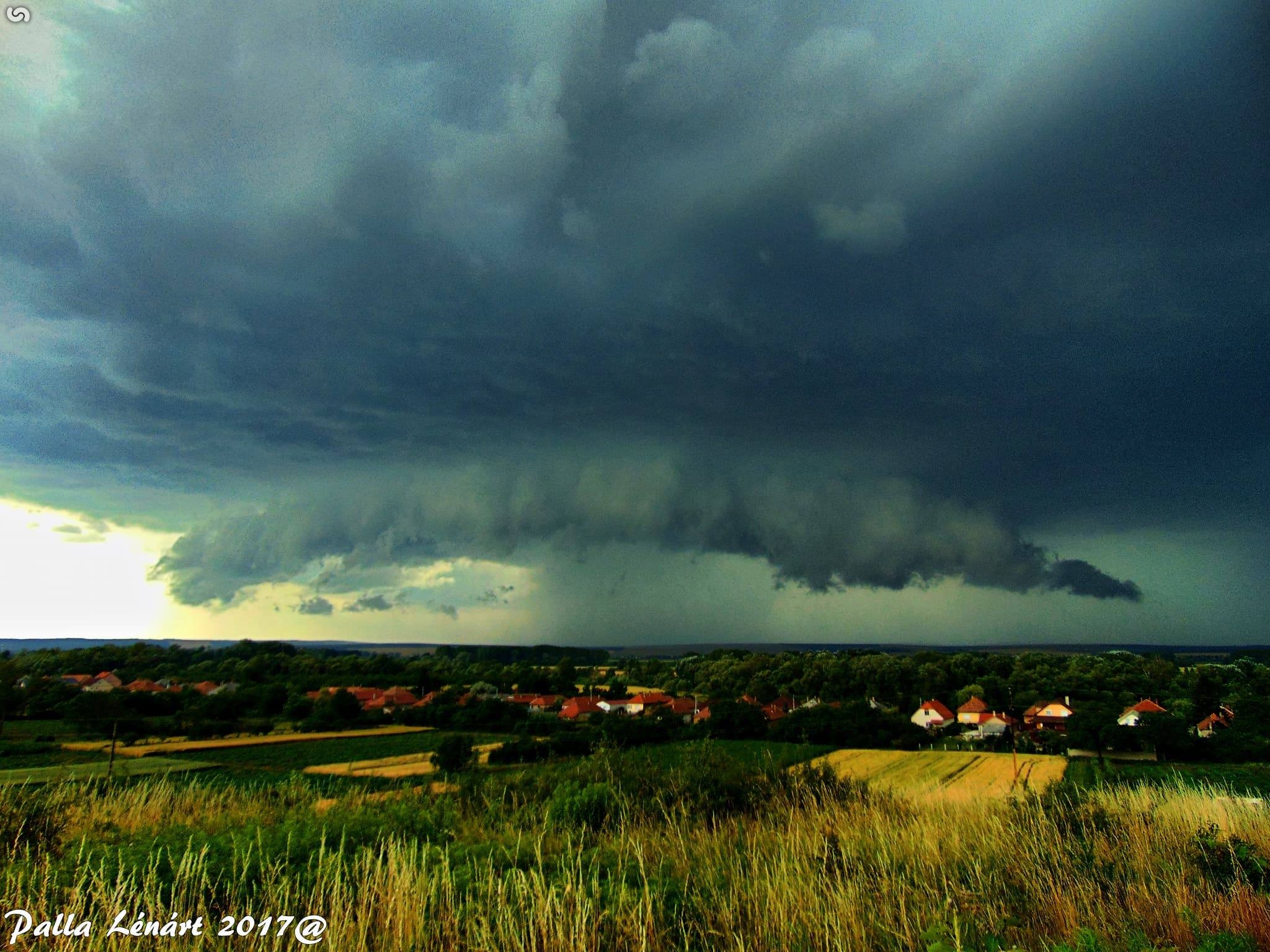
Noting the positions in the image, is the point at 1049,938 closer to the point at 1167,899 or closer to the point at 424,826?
the point at 1167,899

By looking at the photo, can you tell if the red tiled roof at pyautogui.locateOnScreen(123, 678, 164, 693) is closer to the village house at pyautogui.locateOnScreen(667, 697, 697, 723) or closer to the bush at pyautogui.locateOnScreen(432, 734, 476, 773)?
the bush at pyautogui.locateOnScreen(432, 734, 476, 773)

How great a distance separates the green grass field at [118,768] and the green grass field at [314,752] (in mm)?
1922

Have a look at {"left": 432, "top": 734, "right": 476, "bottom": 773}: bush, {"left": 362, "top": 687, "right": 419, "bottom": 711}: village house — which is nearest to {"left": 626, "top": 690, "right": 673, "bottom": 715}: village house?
{"left": 362, "top": 687, "right": 419, "bottom": 711}: village house

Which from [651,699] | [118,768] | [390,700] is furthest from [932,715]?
[118,768]

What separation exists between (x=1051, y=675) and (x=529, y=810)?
7818 centimetres

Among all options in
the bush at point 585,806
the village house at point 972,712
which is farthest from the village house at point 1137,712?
the bush at point 585,806

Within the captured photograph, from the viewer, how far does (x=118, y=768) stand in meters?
38.1

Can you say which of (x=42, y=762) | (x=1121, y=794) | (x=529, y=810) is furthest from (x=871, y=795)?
(x=42, y=762)

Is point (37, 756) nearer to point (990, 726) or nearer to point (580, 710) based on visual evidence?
point (580, 710)

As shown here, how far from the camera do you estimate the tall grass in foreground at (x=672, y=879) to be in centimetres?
505

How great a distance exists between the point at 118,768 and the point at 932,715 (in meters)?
73.6

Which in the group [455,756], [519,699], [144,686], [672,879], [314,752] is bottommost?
[519,699]

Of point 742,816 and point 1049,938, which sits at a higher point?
point 1049,938

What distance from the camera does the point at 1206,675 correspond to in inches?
2359
